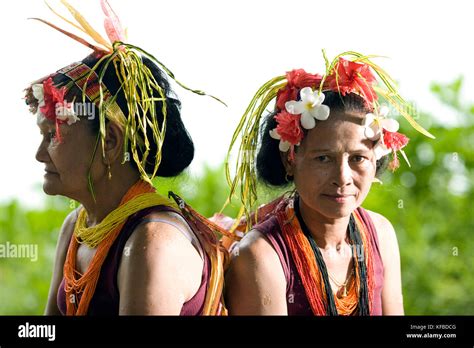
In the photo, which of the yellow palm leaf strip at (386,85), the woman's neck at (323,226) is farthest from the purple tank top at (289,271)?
the yellow palm leaf strip at (386,85)

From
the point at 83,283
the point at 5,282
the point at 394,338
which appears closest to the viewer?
the point at 83,283

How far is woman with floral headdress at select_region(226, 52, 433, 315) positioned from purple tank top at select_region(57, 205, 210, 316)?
16 cm

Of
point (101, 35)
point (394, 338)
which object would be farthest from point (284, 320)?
point (101, 35)

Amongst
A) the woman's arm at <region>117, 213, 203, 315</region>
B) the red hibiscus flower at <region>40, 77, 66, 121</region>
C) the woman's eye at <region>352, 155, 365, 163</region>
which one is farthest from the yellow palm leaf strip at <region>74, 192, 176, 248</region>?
the woman's eye at <region>352, 155, 365, 163</region>

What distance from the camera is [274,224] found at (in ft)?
9.34

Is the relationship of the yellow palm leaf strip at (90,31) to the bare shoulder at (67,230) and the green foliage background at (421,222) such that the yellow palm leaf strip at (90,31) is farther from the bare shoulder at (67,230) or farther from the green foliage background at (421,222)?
the green foliage background at (421,222)

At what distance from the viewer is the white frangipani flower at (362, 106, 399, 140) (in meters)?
2.75

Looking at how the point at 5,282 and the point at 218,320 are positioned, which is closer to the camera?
the point at 218,320

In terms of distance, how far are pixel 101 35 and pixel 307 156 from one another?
32.5 inches

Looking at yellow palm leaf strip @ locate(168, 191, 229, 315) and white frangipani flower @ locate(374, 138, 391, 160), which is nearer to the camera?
yellow palm leaf strip @ locate(168, 191, 229, 315)

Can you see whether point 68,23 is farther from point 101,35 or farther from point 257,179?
point 257,179

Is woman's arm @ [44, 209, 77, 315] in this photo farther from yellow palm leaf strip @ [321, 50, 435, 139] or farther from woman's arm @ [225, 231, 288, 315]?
yellow palm leaf strip @ [321, 50, 435, 139]

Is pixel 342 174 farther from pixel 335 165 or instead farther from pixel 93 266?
pixel 93 266

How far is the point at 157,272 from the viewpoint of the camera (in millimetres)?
2457
